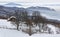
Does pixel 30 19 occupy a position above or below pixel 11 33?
above

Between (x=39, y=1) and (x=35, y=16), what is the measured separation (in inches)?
5.0

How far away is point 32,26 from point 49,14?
17 cm

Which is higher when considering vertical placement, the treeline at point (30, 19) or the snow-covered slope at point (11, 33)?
the treeline at point (30, 19)

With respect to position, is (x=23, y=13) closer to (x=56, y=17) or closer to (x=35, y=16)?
(x=35, y=16)

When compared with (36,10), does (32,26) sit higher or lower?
lower

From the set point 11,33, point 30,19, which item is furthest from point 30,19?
point 11,33

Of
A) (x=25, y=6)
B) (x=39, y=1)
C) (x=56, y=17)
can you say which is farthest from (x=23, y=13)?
(x=56, y=17)

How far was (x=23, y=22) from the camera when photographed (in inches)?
37.5

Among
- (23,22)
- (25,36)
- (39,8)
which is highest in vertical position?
(39,8)

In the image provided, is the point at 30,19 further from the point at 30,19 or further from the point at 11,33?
the point at 11,33

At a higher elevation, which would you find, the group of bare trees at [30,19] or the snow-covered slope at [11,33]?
the group of bare trees at [30,19]

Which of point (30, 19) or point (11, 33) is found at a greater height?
point (30, 19)

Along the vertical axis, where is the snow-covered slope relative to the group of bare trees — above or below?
below

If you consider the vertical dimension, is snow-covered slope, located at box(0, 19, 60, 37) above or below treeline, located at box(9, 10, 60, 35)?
below
